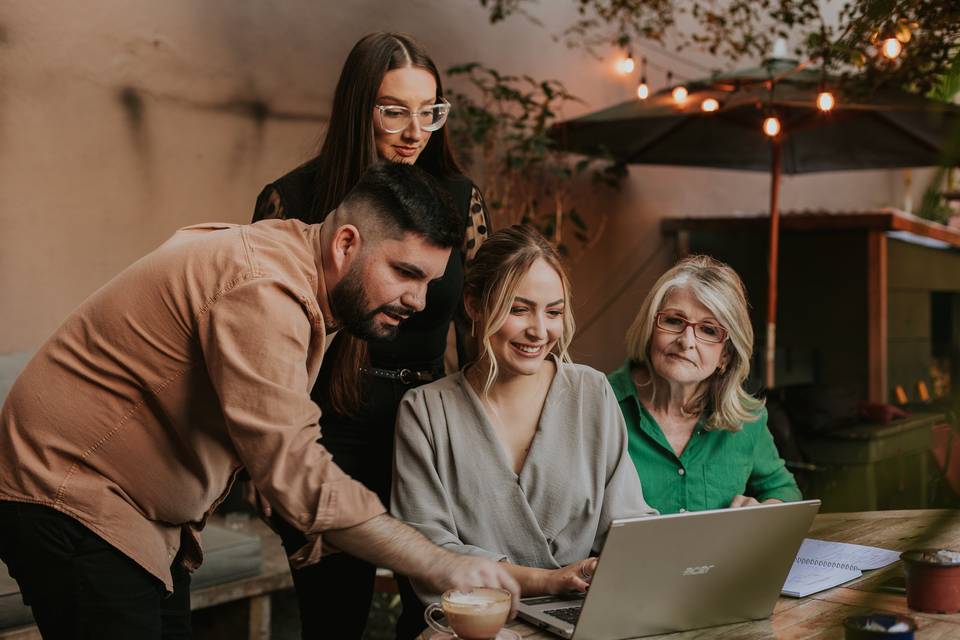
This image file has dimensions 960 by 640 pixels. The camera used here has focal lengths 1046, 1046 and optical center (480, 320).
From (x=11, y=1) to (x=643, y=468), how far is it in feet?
8.36

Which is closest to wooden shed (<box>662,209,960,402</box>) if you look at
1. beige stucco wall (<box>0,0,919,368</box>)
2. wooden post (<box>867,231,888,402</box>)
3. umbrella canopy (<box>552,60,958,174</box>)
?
wooden post (<box>867,231,888,402</box>)

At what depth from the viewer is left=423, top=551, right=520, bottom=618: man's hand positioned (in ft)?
4.56

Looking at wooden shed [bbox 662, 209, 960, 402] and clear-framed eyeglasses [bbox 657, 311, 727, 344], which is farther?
wooden shed [bbox 662, 209, 960, 402]

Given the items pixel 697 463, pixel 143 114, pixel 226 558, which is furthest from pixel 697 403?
pixel 143 114

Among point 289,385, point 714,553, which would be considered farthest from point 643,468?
point 289,385

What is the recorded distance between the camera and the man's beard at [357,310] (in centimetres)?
154

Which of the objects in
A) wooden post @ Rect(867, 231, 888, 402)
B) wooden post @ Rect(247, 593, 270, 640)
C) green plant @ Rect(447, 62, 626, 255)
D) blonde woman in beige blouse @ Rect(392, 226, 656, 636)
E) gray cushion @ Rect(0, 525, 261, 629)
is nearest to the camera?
blonde woman in beige blouse @ Rect(392, 226, 656, 636)

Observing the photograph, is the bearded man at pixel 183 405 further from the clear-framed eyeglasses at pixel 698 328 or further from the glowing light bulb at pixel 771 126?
the glowing light bulb at pixel 771 126

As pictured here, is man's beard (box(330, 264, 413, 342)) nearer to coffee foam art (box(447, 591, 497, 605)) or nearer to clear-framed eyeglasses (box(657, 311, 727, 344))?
coffee foam art (box(447, 591, 497, 605))

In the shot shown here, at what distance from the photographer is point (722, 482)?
219cm

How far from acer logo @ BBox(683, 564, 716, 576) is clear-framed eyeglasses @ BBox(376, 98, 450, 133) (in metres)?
1.00

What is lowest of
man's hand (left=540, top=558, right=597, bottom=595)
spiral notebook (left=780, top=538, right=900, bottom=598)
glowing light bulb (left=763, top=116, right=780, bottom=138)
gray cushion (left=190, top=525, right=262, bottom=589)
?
gray cushion (left=190, top=525, right=262, bottom=589)

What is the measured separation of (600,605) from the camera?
4.32 feet

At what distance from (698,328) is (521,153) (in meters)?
2.83
